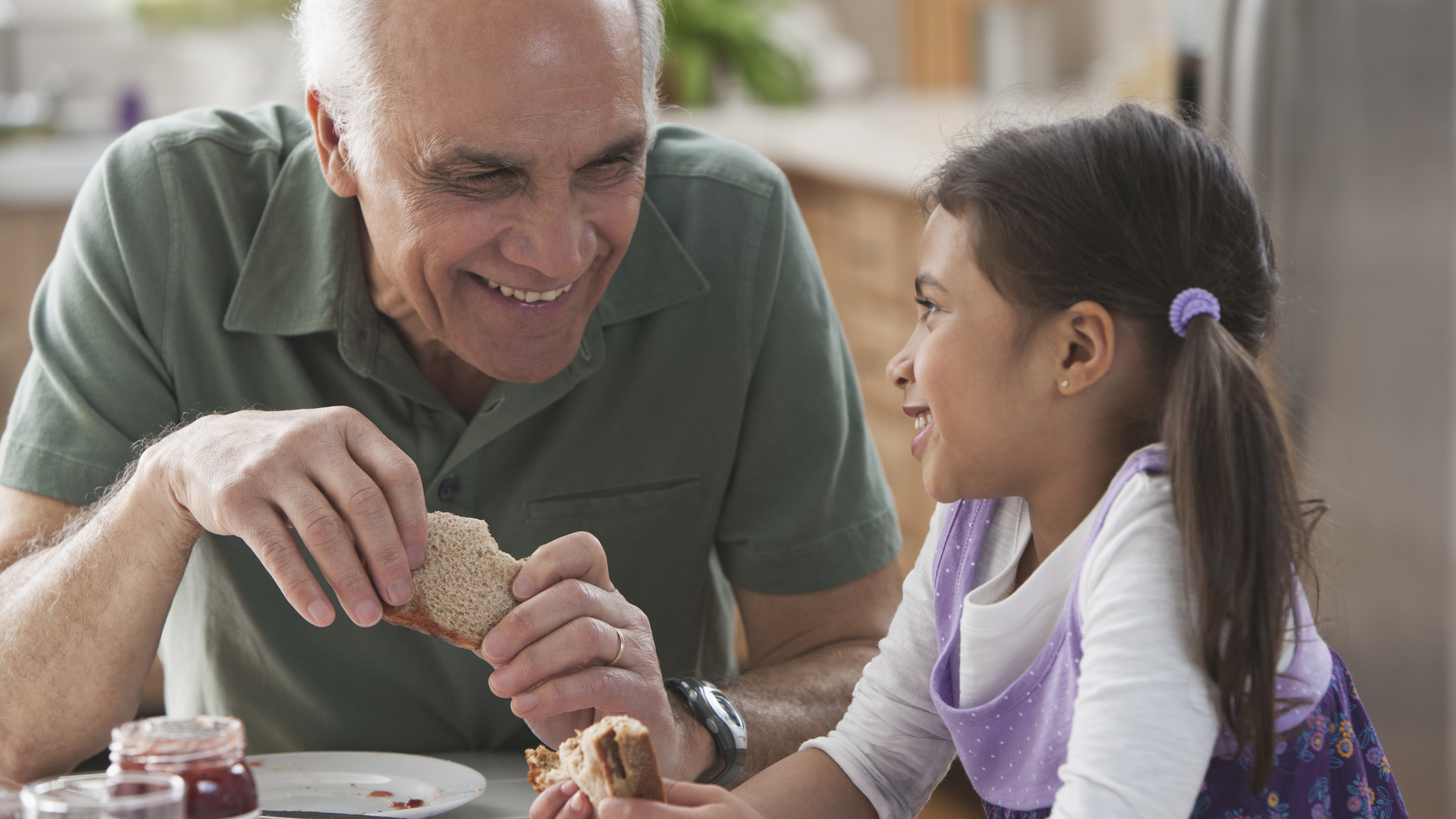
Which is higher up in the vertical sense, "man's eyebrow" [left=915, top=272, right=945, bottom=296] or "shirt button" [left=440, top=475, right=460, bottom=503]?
"man's eyebrow" [left=915, top=272, right=945, bottom=296]

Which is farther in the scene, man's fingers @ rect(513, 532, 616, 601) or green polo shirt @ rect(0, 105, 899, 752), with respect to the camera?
green polo shirt @ rect(0, 105, 899, 752)

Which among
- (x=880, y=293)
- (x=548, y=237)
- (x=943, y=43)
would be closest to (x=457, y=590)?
(x=548, y=237)

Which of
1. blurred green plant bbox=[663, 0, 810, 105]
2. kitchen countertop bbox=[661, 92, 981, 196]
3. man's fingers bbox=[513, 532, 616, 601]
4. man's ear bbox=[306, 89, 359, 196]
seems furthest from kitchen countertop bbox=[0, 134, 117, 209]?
man's fingers bbox=[513, 532, 616, 601]

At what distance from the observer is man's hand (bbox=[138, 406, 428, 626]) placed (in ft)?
3.34

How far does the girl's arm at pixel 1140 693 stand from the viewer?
821mm

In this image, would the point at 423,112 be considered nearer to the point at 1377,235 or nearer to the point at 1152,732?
the point at 1152,732

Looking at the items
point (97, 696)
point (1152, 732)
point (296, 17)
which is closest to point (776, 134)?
point (296, 17)

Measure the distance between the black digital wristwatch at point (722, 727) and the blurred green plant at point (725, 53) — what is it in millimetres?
3581

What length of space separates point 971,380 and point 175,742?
0.57 meters

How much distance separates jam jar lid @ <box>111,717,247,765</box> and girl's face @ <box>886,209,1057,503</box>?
0.52 m

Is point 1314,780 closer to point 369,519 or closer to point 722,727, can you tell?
point 722,727

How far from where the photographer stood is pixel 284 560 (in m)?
1.03

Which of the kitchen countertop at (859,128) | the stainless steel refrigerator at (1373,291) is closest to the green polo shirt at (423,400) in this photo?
the stainless steel refrigerator at (1373,291)

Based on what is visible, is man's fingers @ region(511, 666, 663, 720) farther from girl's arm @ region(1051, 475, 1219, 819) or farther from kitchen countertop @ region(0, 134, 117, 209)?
kitchen countertop @ region(0, 134, 117, 209)
